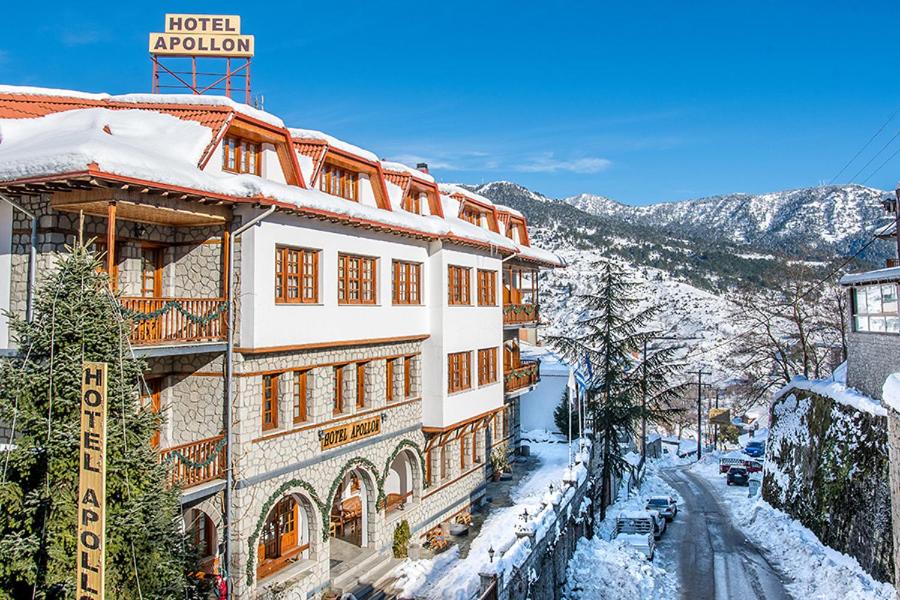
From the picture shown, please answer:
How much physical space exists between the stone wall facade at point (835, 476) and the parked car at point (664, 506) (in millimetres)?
4830

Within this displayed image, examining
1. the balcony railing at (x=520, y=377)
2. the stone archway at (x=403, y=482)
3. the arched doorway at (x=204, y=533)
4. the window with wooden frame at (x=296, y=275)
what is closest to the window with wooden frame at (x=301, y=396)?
the window with wooden frame at (x=296, y=275)

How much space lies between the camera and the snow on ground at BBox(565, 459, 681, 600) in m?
22.3

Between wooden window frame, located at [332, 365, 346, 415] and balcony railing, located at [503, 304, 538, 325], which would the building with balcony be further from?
balcony railing, located at [503, 304, 538, 325]

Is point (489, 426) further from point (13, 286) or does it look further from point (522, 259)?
point (13, 286)

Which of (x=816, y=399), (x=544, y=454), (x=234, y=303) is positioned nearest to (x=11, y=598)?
(x=234, y=303)

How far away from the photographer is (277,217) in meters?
16.0

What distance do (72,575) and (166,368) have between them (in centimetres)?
679

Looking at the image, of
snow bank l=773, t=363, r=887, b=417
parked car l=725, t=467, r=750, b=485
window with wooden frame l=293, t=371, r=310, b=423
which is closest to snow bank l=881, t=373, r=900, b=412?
snow bank l=773, t=363, r=887, b=417

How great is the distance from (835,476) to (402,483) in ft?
54.1

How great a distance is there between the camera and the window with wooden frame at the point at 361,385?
19641 mm

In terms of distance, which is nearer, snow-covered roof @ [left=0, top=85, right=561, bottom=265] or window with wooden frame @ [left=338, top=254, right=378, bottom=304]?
snow-covered roof @ [left=0, top=85, right=561, bottom=265]

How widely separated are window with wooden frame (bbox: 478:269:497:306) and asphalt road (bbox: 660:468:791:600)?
12295mm

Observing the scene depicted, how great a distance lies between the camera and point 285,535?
59.4 feet

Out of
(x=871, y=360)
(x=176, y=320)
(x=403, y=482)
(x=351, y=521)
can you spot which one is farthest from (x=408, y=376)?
(x=871, y=360)
